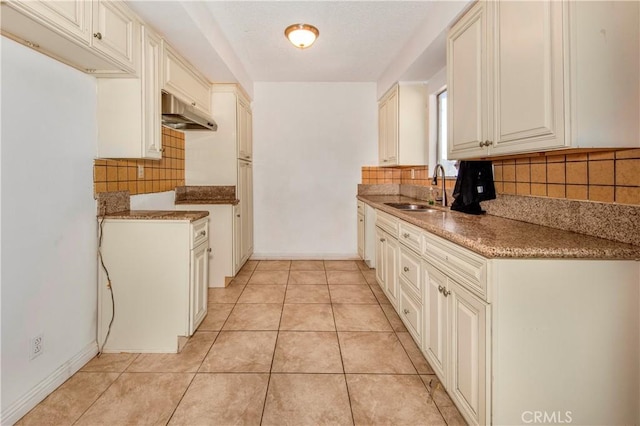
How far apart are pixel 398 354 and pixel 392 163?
2402 millimetres

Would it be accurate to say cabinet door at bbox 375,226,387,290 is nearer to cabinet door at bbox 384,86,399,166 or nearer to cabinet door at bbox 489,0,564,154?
cabinet door at bbox 384,86,399,166

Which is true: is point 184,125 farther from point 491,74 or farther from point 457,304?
point 457,304

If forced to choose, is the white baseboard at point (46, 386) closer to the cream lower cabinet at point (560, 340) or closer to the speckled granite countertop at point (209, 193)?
the speckled granite countertop at point (209, 193)

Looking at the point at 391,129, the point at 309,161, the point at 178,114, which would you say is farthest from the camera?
the point at 309,161

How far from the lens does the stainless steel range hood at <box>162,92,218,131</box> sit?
94.1 inches

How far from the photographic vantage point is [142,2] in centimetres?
194

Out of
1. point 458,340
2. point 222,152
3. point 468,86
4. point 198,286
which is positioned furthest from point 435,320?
point 222,152

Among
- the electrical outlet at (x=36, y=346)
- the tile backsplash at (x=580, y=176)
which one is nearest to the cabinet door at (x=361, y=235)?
the tile backsplash at (x=580, y=176)

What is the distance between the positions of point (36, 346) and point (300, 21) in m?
2.94

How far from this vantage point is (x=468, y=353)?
1351mm

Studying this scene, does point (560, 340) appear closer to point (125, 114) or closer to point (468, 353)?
point (468, 353)

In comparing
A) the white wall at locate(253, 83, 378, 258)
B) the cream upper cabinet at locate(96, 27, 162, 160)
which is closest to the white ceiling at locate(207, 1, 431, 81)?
the white wall at locate(253, 83, 378, 258)

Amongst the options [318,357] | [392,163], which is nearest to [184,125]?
[392,163]

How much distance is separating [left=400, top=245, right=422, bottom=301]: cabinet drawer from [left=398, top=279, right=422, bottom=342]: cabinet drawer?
0.24 feet
